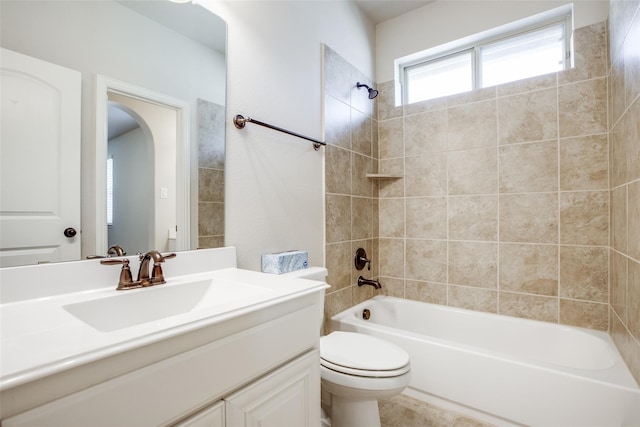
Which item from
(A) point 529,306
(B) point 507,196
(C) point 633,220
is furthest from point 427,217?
(C) point 633,220

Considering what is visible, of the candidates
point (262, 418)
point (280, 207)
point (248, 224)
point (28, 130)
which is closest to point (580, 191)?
point (280, 207)

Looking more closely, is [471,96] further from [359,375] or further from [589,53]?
[359,375]

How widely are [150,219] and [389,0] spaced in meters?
2.23

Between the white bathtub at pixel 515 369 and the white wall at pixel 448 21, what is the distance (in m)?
1.85

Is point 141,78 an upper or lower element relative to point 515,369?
upper

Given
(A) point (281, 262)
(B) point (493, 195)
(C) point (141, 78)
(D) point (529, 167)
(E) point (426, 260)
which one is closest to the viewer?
(C) point (141, 78)

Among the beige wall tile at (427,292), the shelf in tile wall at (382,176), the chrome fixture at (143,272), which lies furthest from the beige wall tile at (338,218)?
the chrome fixture at (143,272)

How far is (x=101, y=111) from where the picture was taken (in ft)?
3.14

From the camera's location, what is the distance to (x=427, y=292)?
2303mm

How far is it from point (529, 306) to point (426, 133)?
53.4 inches

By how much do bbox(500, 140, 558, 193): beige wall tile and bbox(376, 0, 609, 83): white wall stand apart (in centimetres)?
73

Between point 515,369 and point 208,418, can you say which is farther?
point 515,369

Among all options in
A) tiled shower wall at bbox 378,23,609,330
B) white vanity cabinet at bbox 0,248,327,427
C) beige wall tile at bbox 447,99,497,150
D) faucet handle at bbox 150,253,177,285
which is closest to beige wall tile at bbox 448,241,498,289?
tiled shower wall at bbox 378,23,609,330

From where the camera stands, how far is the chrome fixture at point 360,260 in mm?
2207
